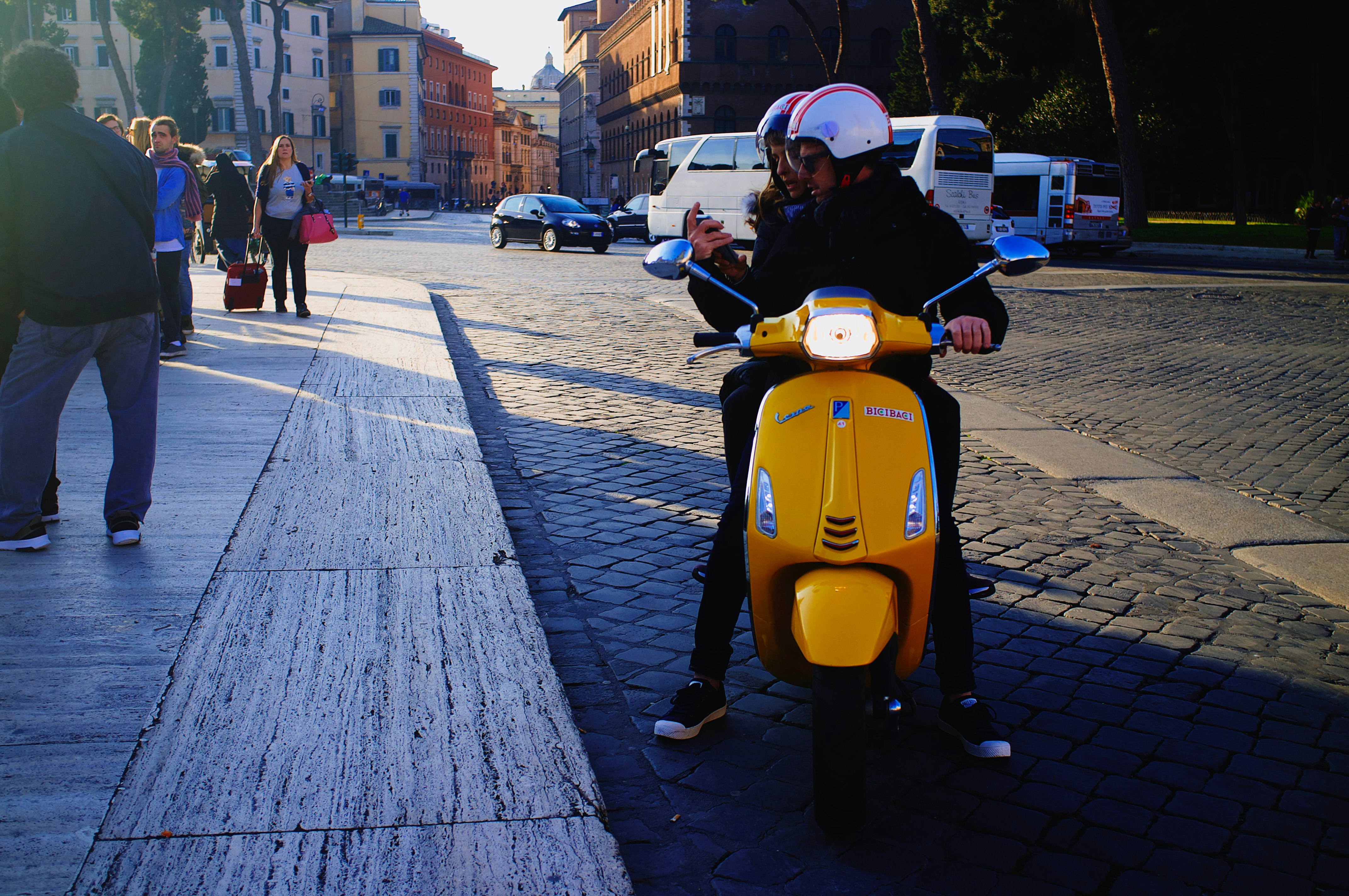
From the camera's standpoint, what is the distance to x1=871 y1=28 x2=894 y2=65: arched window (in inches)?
2436

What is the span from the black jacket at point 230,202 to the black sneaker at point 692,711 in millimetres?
11134

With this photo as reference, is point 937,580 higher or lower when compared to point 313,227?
lower

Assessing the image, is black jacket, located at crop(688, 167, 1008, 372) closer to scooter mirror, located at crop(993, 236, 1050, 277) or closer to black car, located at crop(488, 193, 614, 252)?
scooter mirror, located at crop(993, 236, 1050, 277)

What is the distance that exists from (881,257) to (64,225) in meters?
3.10

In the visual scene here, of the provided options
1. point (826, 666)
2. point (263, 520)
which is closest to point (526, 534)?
point (263, 520)

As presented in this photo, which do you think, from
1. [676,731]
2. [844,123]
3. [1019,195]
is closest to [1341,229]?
[1019,195]

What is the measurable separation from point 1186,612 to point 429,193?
96181 millimetres

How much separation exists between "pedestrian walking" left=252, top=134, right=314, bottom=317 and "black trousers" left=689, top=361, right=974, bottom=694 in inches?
379

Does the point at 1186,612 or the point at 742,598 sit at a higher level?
the point at 742,598

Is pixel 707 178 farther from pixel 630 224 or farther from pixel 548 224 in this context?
pixel 630 224

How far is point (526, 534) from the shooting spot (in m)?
5.04

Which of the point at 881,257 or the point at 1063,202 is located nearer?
the point at 881,257

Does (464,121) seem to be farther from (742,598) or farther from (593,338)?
(742,598)

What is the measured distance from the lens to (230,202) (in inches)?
502
